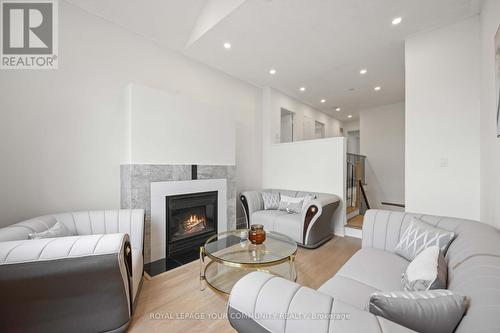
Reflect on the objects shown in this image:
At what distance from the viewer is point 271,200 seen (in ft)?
12.8

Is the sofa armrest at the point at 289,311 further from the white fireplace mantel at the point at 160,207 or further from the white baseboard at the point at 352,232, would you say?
the white baseboard at the point at 352,232

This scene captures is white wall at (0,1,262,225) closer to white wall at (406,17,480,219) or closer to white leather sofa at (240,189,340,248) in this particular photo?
white leather sofa at (240,189,340,248)

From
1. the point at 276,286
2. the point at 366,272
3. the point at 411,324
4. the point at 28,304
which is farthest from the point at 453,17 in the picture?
the point at 28,304

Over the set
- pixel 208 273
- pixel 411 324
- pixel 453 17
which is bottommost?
pixel 208 273

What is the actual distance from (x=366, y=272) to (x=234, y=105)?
11.9 ft

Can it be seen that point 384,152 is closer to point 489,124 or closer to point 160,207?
point 489,124

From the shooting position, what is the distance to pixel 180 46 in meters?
3.21

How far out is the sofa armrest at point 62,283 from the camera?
3.79 feet

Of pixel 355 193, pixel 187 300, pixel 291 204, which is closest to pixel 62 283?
pixel 187 300

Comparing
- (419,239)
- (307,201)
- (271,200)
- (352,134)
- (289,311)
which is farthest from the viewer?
(352,134)

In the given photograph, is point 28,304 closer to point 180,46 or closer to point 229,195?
point 229,195

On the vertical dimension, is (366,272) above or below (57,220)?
below

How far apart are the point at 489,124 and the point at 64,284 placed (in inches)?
142

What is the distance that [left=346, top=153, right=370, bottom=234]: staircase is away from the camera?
172 inches
